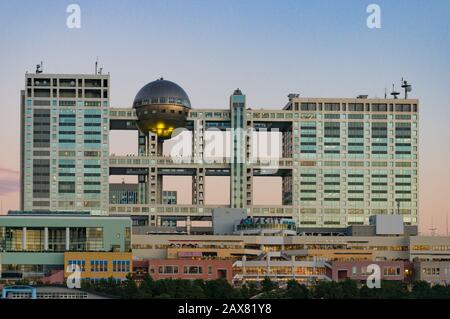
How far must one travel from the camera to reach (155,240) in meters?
114

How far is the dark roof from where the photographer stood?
13088 centimetres

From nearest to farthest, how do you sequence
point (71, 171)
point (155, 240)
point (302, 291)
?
point (302, 291) → point (155, 240) → point (71, 171)

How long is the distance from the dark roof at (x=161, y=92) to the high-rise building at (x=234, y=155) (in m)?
0.40

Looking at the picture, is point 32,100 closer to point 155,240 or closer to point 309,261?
point 155,240

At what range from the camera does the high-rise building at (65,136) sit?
453 feet

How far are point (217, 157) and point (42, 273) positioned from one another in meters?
58.6

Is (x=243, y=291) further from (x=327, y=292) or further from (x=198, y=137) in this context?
(x=198, y=137)

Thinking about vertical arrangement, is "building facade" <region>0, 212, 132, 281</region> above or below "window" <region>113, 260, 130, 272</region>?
above

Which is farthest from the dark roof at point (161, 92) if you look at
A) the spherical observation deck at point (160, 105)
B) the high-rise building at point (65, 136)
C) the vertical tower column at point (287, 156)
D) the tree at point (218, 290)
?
the tree at point (218, 290)

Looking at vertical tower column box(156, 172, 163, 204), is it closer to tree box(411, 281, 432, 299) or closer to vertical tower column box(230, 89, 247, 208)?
vertical tower column box(230, 89, 247, 208)

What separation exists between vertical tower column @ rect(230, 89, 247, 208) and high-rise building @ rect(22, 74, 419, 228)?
0.14 m

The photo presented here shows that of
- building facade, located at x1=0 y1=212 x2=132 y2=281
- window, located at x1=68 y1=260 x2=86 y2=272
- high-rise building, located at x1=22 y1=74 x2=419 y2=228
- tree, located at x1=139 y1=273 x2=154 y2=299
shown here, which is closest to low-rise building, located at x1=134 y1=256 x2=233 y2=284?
building facade, located at x1=0 y1=212 x2=132 y2=281

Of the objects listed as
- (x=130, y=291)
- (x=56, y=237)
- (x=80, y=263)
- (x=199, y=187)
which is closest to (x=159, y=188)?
(x=199, y=187)
